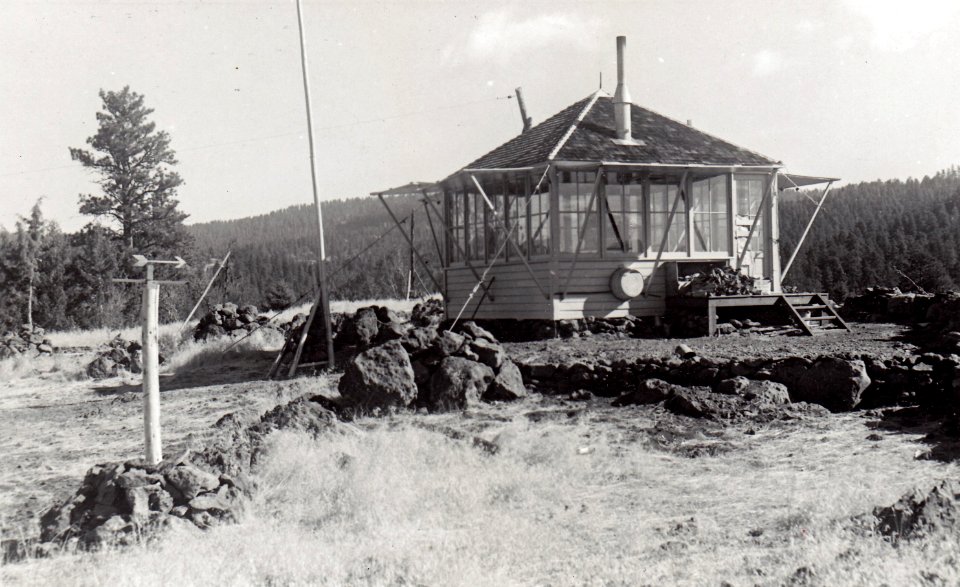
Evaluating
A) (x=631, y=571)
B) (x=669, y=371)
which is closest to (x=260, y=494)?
(x=631, y=571)

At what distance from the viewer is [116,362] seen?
2112 centimetres

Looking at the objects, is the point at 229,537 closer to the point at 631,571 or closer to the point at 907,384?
the point at 631,571

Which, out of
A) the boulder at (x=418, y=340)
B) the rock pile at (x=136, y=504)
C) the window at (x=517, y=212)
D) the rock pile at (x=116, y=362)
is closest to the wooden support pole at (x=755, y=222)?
the window at (x=517, y=212)

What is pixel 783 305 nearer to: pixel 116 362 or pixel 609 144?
pixel 609 144

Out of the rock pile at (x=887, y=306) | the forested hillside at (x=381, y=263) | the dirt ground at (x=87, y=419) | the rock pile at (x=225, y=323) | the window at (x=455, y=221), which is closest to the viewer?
the dirt ground at (x=87, y=419)

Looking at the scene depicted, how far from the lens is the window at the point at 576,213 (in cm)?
1859

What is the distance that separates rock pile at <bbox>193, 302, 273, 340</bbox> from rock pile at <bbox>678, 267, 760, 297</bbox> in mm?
13495

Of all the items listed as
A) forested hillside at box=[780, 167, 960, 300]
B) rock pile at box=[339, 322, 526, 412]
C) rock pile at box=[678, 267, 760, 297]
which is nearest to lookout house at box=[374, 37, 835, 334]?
rock pile at box=[678, 267, 760, 297]

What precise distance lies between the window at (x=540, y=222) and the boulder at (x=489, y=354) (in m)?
5.56

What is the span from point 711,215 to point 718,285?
91.2 inches

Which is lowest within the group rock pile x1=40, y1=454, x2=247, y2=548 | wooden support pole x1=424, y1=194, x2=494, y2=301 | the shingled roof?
rock pile x1=40, y1=454, x2=247, y2=548

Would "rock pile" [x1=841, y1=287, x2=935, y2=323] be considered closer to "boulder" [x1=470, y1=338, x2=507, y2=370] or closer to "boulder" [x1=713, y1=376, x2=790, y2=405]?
"boulder" [x1=713, y1=376, x2=790, y2=405]

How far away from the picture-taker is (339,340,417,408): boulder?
12188mm

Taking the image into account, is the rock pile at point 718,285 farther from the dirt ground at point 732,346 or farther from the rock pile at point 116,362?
the rock pile at point 116,362
